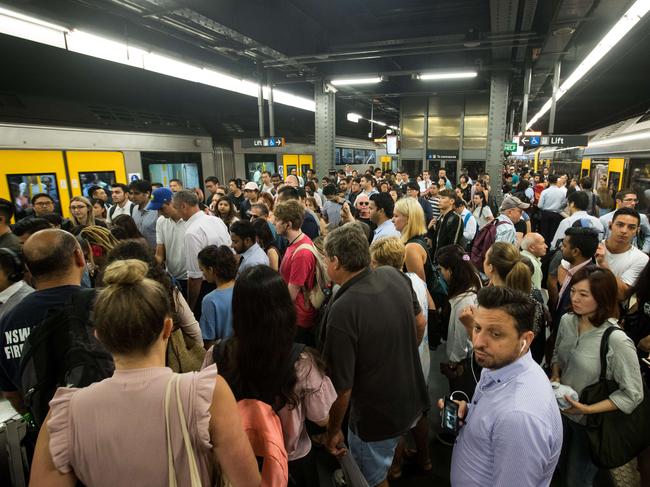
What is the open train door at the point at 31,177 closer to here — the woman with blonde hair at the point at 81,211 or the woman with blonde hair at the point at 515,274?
the woman with blonde hair at the point at 81,211

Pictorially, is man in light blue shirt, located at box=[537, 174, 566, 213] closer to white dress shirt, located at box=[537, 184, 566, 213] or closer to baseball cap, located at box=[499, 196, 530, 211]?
white dress shirt, located at box=[537, 184, 566, 213]

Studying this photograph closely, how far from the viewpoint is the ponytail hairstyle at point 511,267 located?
2.38 metres

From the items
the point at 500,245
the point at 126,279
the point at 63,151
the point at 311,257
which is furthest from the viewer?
the point at 63,151

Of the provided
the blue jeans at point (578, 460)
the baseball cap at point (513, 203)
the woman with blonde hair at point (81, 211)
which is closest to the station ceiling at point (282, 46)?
the woman with blonde hair at point (81, 211)

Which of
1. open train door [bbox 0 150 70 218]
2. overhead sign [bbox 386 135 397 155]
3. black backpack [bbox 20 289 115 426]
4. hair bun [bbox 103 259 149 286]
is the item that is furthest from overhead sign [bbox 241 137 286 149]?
hair bun [bbox 103 259 149 286]

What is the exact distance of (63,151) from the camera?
5984mm

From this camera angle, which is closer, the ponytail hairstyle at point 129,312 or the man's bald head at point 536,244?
the ponytail hairstyle at point 129,312

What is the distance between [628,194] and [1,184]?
8566 millimetres

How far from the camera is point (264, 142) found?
32.5ft

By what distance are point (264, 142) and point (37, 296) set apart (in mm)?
8672

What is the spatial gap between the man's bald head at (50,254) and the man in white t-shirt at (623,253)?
3.70 metres

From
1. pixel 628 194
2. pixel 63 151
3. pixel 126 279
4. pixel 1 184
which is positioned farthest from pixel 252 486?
pixel 63 151

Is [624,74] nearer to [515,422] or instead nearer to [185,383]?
[515,422]

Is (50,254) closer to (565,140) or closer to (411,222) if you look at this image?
(411,222)
